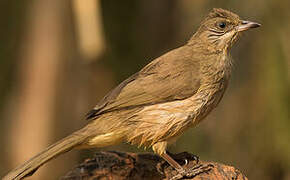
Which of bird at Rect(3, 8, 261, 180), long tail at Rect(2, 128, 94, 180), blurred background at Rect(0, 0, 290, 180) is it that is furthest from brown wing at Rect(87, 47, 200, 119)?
blurred background at Rect(0, 0, 290, 180)

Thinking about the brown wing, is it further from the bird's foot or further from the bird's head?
the bird's foot

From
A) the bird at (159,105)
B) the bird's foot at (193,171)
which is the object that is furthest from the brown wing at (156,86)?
the bird's foot at (193,171)

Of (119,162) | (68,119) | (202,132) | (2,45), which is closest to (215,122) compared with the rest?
(202,132)

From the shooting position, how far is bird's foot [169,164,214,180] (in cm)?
485

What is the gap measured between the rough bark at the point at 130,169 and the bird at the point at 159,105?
17cm

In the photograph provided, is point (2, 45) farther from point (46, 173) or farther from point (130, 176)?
point (130, 176)

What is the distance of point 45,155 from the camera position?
4715 mm

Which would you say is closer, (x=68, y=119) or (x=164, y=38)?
(x=68, y=119)

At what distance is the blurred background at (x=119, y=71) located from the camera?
6566 millimetres

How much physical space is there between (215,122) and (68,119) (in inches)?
91.3

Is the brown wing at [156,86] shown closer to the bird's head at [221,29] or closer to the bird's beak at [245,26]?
the bird's head at [221,29]

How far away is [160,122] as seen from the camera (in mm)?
5121

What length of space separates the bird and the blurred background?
0.90 metres

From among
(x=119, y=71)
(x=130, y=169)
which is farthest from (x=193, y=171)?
(x=119, y=71)
